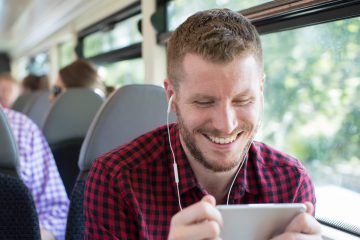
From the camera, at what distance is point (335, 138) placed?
1.54m

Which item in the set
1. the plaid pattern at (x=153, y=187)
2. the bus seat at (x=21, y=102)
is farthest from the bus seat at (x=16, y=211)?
the bus seat at (x=21, y=102)

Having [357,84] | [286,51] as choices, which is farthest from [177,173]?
[286,51]

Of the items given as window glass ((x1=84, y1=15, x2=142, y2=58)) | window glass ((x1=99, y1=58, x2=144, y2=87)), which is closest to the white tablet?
window glass ((x1=99, y1=58, x2=144, y2=87))

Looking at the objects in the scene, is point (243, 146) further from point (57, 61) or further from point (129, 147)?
point (57, 61)

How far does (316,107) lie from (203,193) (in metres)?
0.76

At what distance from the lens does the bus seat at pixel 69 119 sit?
2189mm

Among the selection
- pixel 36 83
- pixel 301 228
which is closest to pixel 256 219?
pixel 301 228

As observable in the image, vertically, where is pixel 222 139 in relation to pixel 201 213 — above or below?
above

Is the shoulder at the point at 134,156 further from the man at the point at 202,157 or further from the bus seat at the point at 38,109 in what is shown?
the bus seat at the point at 38,109

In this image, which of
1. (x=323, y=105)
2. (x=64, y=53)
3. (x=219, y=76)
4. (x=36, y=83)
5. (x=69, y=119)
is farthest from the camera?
(x=64, y=53)

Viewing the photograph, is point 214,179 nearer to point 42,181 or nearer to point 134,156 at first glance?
point 134,156

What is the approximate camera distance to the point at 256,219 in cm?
81

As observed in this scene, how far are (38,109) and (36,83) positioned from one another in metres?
1.23

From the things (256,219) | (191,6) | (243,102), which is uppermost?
(191,6)
